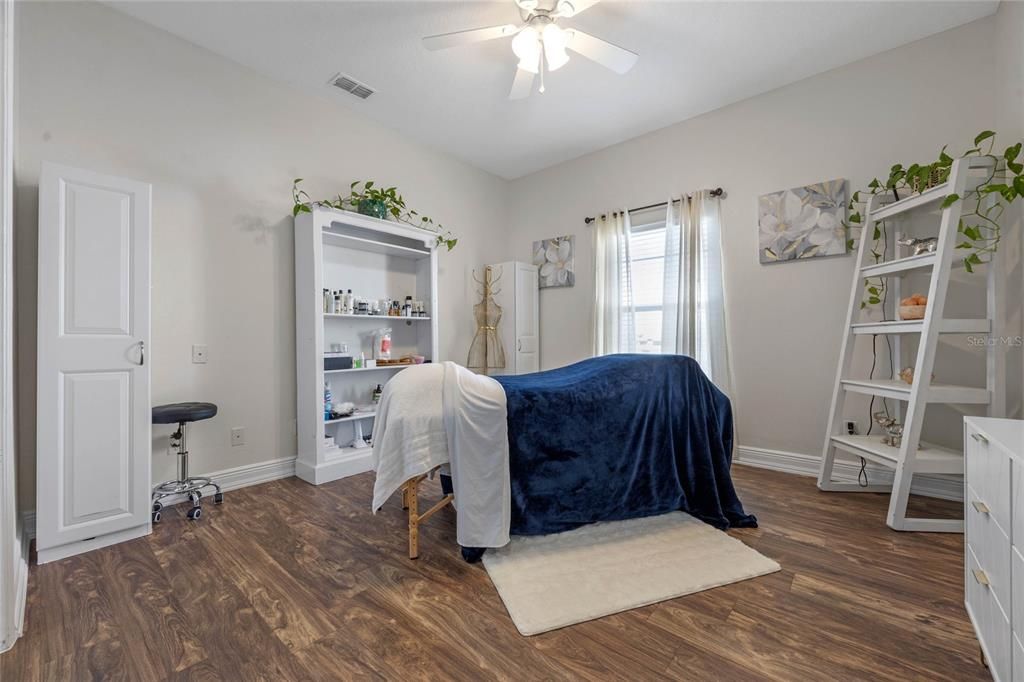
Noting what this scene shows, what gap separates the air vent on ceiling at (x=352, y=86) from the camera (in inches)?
117

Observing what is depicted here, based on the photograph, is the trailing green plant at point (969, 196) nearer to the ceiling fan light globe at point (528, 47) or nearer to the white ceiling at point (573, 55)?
the white ceiling at point (573, 55)

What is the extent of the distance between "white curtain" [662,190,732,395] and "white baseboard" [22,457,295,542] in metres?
3.14

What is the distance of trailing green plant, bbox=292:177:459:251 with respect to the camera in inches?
120

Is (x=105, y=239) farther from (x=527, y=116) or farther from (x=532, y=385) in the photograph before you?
(x=527, y=116)

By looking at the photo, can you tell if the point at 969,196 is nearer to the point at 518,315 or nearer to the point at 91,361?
the point at 518,315

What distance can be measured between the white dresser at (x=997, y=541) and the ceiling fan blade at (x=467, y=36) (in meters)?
2.49

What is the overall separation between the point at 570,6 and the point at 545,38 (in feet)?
0.62

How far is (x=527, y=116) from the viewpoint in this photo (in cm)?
348

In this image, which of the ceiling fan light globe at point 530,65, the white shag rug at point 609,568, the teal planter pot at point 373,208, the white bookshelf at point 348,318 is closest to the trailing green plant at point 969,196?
the white shag rug at point 609,568

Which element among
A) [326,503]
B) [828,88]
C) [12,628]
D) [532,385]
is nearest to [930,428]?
[828,88]

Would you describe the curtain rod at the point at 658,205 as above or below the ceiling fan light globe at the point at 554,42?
below

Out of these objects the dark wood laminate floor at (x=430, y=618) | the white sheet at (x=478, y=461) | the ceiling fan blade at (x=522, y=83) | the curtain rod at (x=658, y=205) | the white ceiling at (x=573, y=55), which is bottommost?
the dark wood laminate floor at (x=430, y=618)

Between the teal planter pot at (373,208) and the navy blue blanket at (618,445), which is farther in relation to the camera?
the teal planter pot at (373,208)

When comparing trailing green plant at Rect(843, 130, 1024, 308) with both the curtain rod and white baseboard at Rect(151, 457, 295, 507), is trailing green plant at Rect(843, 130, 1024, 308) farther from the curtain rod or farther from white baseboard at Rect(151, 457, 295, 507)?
white baseboard at Rect(151, 457, 295, 507)
